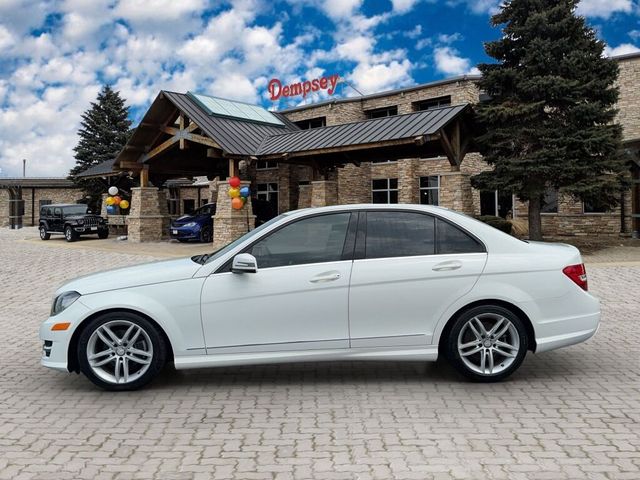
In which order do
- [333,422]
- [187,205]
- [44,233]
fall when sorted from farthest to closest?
1. [187,205]
2. [44,233]
3. [333,422]

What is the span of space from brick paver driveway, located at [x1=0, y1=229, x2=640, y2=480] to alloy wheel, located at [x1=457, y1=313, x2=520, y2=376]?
205mm

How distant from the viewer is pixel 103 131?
4584cm

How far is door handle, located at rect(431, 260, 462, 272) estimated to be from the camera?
16.7ft

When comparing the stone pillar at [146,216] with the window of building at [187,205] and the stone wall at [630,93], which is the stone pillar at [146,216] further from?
the stone wall at [630,93]

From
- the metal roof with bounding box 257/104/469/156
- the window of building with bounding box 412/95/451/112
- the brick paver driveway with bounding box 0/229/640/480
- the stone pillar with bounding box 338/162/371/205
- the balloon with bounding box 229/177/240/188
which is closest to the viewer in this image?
the brick paver driveway with bounding box 0/229/640/480

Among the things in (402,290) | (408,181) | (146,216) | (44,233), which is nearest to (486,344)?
(402,290)

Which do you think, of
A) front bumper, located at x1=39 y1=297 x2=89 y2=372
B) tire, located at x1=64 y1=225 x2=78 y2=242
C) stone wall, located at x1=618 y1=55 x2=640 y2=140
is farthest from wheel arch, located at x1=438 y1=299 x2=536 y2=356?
tire, located at x1=64 y1=225 x2=78 y2=242

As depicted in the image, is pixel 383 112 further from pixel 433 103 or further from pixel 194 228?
pixel 194 228

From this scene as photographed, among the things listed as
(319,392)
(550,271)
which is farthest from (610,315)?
(319,392)

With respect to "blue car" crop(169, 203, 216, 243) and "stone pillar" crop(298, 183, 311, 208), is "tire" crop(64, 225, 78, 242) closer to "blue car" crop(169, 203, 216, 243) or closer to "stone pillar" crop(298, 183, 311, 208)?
"blue car" crop(169, 203, 216, 243)

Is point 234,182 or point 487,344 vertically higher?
point 234,182

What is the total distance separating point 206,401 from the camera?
478cm

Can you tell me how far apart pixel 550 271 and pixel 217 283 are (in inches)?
115

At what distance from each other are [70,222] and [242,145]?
11.2m
